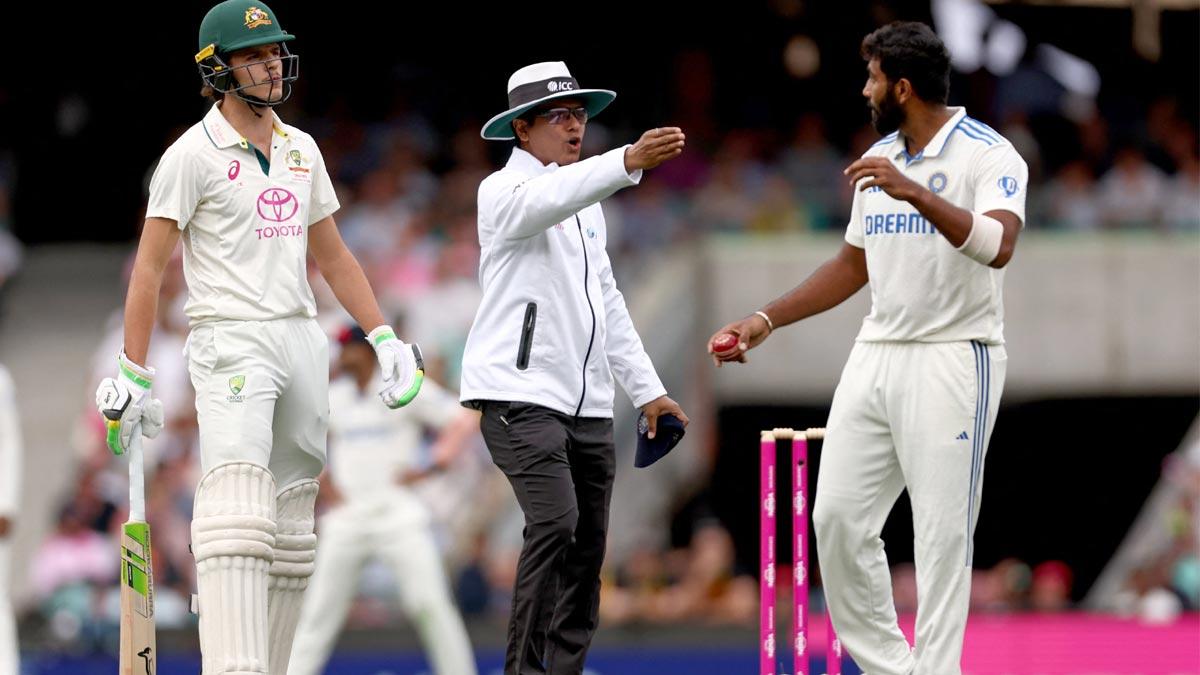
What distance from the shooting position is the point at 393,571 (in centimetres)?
1028

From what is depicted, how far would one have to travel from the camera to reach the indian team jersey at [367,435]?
10250mm

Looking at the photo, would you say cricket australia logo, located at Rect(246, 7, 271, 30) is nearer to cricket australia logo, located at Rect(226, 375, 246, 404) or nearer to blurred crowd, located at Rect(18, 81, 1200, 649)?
cricket australia logo, located at Rect(226, 375, 246, 404)

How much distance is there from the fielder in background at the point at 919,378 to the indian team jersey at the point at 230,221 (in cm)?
170

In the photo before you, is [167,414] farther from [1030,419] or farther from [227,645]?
[1030,419]

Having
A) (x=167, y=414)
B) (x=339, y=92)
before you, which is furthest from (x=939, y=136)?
(x=339, y=92)

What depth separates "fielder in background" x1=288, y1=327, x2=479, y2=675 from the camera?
10.0 meters

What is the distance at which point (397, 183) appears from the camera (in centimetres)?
1482

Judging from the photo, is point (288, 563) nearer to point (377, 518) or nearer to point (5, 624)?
point (5, 624)

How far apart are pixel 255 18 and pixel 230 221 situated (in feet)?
2.04

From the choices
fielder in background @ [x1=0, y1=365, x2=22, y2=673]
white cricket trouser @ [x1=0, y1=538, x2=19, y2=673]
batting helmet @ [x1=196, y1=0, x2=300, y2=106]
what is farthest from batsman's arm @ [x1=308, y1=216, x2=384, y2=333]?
→ white cricket trouser @ [x1=0, y1=538, x2=19, y2=673]

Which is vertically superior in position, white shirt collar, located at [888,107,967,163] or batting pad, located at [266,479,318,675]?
white shirt collar, located at [888,107,967,163]

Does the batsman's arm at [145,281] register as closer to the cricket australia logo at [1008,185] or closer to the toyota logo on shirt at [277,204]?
the toyota logo on shirt at [277,204]

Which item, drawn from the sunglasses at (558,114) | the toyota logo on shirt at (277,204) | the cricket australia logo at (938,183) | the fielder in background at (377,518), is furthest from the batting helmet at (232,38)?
the fielder in background at (377,518)

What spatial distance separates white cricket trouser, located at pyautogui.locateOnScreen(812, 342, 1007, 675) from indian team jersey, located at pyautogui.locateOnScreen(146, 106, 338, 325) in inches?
67.6
